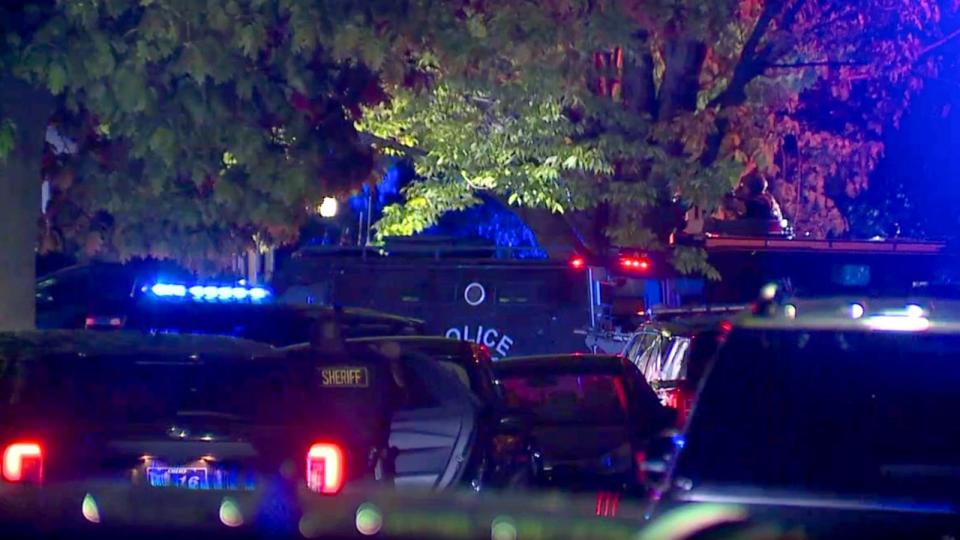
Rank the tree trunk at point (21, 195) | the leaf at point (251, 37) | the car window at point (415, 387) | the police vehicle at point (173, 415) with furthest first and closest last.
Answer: the tree trunk at point (21, 195)
the car window at point (415, 387)
the leaf at point (251, 37)
the police vehicle at point (173, 415)

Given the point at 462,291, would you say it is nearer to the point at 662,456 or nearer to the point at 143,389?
the point at 143,389

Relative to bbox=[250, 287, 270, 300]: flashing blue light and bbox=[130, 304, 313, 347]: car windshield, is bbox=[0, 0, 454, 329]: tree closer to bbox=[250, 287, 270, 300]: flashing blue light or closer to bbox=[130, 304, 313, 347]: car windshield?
bbox=[130, 304, 313, 347]: car windshield

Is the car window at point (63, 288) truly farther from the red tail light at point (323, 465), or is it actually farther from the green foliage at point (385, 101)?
the red tail light at point (323, 465)

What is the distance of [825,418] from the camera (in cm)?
548

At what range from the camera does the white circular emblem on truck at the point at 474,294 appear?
20531mm

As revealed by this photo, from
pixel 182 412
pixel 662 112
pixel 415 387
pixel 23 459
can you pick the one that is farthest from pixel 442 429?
pixel 662 112

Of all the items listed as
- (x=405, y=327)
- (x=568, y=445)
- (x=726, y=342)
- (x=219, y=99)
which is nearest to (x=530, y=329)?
(x=405, y=327)

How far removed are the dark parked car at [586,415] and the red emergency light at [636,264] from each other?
505 centimetres

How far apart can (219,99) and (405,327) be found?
4534mm

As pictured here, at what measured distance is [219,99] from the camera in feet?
35.3

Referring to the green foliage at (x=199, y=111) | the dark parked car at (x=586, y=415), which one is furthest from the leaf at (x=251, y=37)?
the dark parked car at (x=586, y=415)

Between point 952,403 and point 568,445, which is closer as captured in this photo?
point 952,403

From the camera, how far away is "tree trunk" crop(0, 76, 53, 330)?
1095cm

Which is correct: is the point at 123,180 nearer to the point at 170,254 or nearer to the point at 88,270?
the point at 170,254
